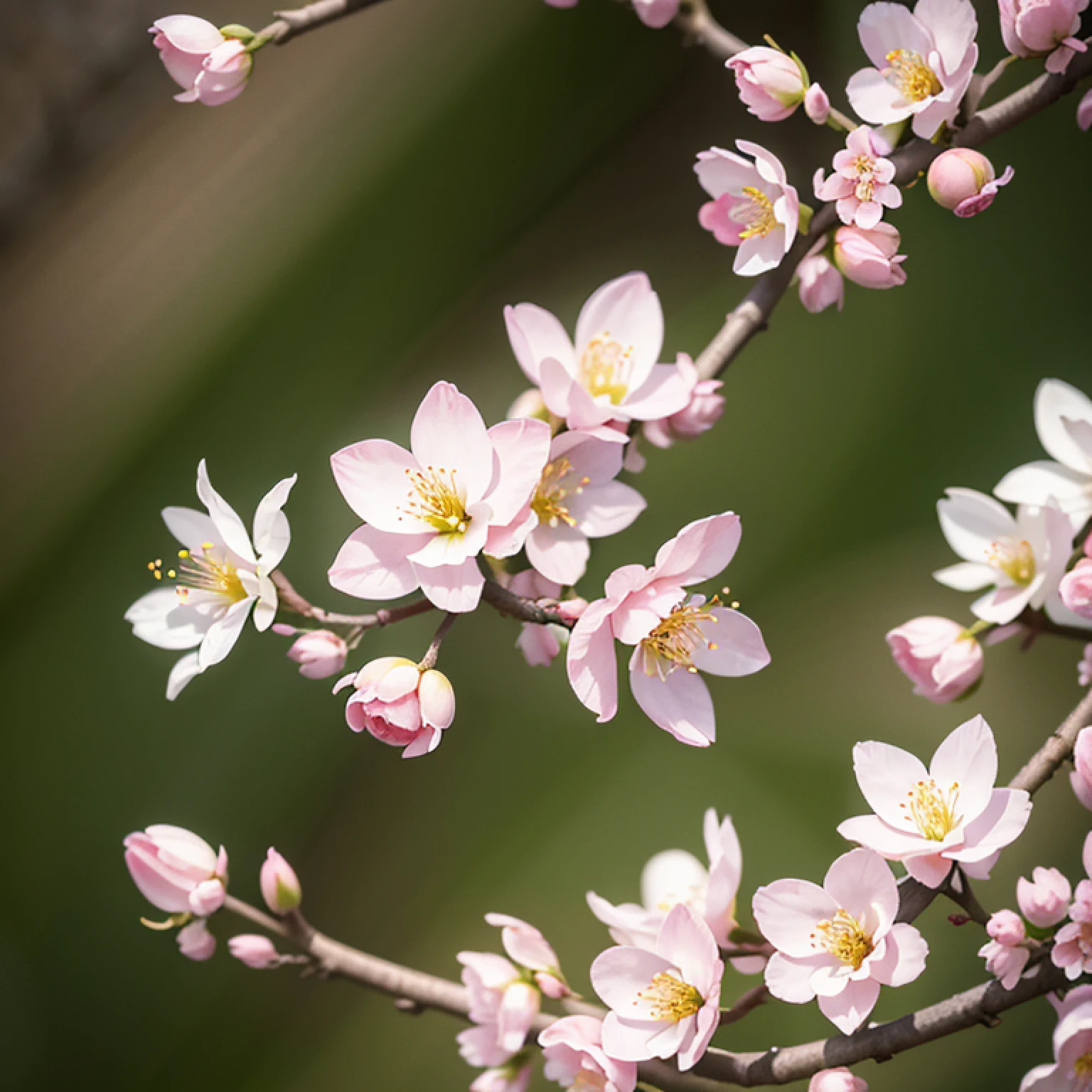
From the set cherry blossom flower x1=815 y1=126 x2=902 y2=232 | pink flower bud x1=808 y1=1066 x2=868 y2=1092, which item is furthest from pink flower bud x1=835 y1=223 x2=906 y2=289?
pink flower bud x1=808 y1=1066 x2=868 y2=1092

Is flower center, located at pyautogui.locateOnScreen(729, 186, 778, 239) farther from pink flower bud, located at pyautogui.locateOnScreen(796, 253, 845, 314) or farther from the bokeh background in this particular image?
the bokeh background

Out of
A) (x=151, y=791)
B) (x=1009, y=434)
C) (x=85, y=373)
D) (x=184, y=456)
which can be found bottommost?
(x=1009, y=434)

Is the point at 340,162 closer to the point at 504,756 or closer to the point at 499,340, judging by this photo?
the point at 499,340

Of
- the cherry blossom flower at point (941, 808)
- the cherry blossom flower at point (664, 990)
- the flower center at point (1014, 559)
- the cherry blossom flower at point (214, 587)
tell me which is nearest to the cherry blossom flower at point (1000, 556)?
the flower center at point (1014, 559)

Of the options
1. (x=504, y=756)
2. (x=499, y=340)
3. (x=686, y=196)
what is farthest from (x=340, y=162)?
(x=504, y=756)

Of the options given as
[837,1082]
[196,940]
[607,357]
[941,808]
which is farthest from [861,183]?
[196,940]

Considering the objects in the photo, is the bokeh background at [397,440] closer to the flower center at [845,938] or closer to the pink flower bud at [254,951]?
the pink flower bud at [254,951]
